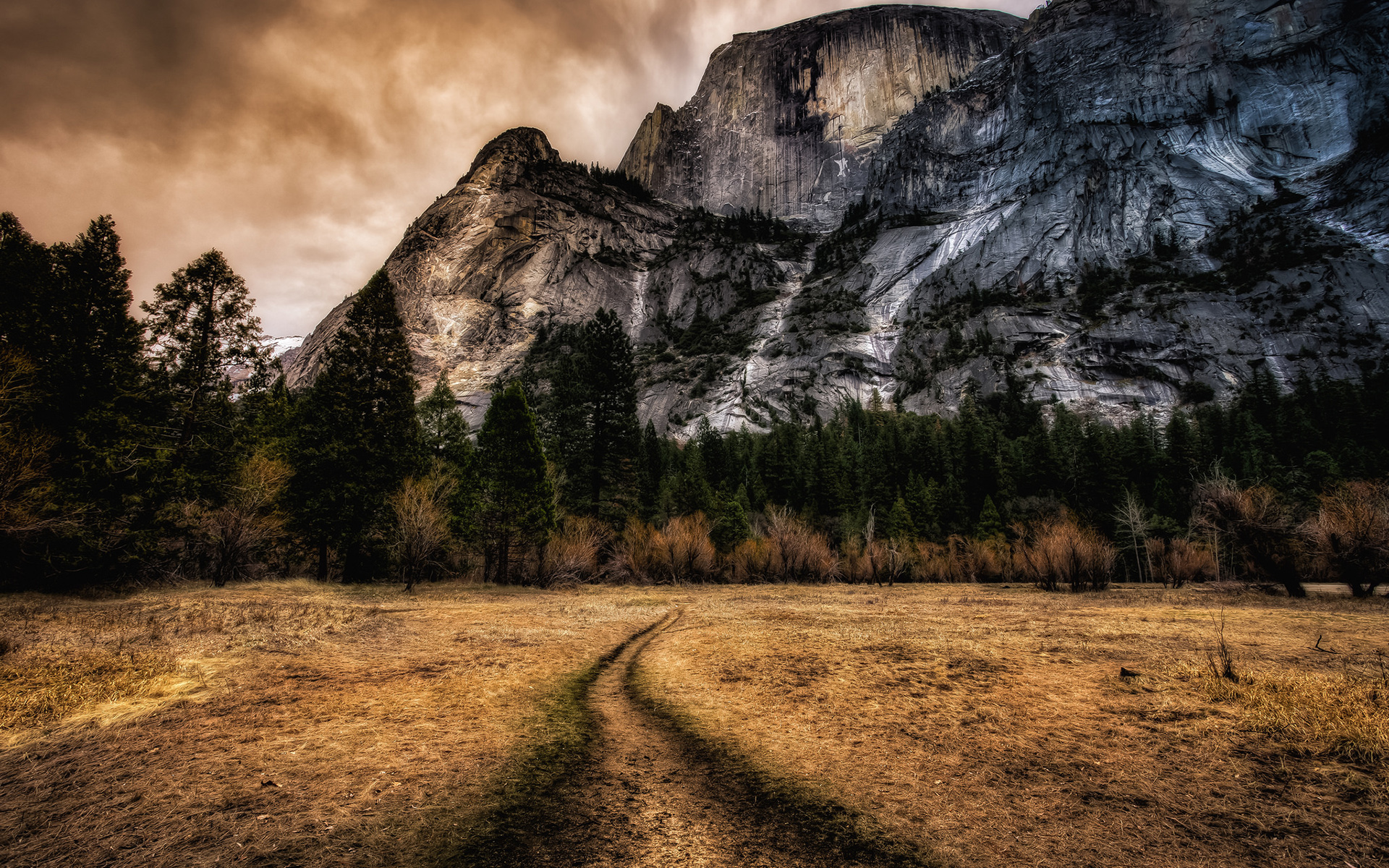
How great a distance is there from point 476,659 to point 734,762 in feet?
19.1

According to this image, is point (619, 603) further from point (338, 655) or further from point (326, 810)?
point (326, 810)

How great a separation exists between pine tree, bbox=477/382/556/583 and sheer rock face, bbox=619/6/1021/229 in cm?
16846

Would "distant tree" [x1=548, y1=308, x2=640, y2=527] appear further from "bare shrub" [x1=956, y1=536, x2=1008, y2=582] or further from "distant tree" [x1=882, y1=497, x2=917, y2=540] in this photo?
"bare shrub" [x1=956, y1=536, x2=1008, y2=582]

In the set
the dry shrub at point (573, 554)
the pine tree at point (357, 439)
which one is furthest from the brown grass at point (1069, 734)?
the pine tree at point (357, 439)

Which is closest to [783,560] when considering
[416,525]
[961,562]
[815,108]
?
[961,562]

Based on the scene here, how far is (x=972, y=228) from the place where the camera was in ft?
418

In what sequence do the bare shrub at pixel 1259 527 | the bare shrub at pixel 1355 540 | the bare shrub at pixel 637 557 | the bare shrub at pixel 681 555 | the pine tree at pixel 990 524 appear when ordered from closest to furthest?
the bare shrub at pixel 1355 540
the bare shrub at pixel 1259 527
the bare shrub at pixel 637 557
the bare shrub at pixel 681 555
the pine tree at pixel 990 524

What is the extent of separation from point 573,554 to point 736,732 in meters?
22.6

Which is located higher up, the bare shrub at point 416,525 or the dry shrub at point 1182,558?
the bare shrub at point 416,525

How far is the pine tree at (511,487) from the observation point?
2580 cm

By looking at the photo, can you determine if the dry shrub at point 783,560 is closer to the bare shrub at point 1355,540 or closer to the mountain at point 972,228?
the bare shrub at point 1355,540

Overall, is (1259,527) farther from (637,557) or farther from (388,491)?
(388,491)

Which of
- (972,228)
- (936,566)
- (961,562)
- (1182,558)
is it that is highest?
(972,228)

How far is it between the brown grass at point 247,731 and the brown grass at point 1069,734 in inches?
117
